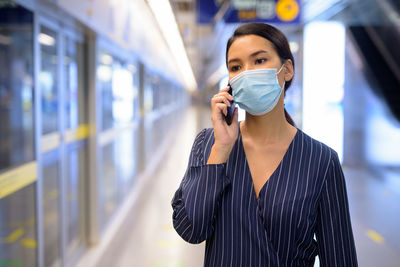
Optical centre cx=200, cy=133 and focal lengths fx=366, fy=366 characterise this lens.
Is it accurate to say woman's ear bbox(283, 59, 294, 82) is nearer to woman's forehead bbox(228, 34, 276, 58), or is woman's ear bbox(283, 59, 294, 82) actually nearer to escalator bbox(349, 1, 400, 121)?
woman's forehead bbox(228, 34, 276, 58)

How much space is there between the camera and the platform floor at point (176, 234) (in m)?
3.89

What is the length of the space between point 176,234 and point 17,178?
272 centimetres

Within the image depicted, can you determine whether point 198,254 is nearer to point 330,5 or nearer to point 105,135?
point 105,135

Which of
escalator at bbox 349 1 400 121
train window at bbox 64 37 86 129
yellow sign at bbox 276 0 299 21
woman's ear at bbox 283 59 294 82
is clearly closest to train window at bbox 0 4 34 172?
train window at bbox 64 37 86 129

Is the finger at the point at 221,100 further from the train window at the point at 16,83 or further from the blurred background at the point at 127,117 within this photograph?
the train window at the point at 16,83

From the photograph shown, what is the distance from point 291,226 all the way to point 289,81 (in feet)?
1.75

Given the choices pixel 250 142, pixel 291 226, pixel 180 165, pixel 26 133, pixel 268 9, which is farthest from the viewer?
pixel 180 165

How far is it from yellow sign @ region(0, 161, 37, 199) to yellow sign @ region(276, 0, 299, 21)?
3696 mm

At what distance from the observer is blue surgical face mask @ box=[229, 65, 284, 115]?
4.06 ft

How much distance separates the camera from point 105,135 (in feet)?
16.2

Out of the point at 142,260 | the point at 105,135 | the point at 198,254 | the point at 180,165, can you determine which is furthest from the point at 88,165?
the point at 180,165

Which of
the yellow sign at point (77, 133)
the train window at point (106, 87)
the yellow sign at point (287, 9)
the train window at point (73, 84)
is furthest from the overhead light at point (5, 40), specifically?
the yellow sign at point (287, 9)

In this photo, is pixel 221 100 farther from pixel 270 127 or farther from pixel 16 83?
pixel 16 83

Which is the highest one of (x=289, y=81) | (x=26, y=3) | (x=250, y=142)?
(x=26, y=3)
